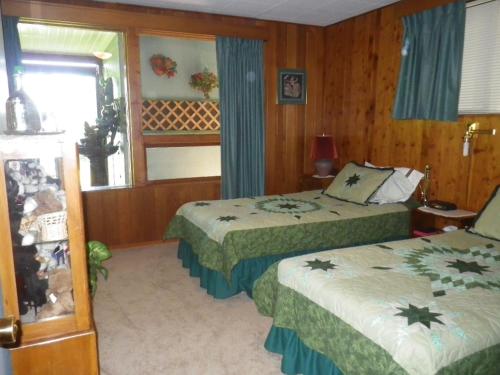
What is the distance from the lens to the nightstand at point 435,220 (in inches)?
119

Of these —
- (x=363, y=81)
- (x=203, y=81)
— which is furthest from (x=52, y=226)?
(x=203, y=81)

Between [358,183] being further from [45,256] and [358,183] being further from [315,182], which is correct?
[45,256]

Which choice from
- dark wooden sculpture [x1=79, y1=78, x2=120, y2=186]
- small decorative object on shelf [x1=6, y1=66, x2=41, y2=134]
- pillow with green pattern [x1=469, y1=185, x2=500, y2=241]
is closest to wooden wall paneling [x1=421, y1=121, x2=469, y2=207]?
pillow with green pattern [x1=469, y1=185, x2=500, y2=241]

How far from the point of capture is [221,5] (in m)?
3.86

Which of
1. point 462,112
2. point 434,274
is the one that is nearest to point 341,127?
point 462,112

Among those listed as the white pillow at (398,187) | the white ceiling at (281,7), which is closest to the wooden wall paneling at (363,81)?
the white ceiling at (281,7)

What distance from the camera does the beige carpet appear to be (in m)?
2.14

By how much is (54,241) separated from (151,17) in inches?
118

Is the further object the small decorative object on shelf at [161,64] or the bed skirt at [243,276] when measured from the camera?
the small decorative object on shelf at [161,64]

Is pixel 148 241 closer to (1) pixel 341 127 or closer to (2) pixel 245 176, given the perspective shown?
(2) pixel 245 176

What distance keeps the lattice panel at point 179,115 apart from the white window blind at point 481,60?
3.13 meters

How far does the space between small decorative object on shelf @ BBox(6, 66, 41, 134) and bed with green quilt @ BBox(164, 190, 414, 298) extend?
1.49m

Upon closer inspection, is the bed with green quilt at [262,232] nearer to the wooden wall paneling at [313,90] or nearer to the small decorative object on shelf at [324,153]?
the small decorative object on shelf at [324,153]

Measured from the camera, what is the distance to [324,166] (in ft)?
14.5
